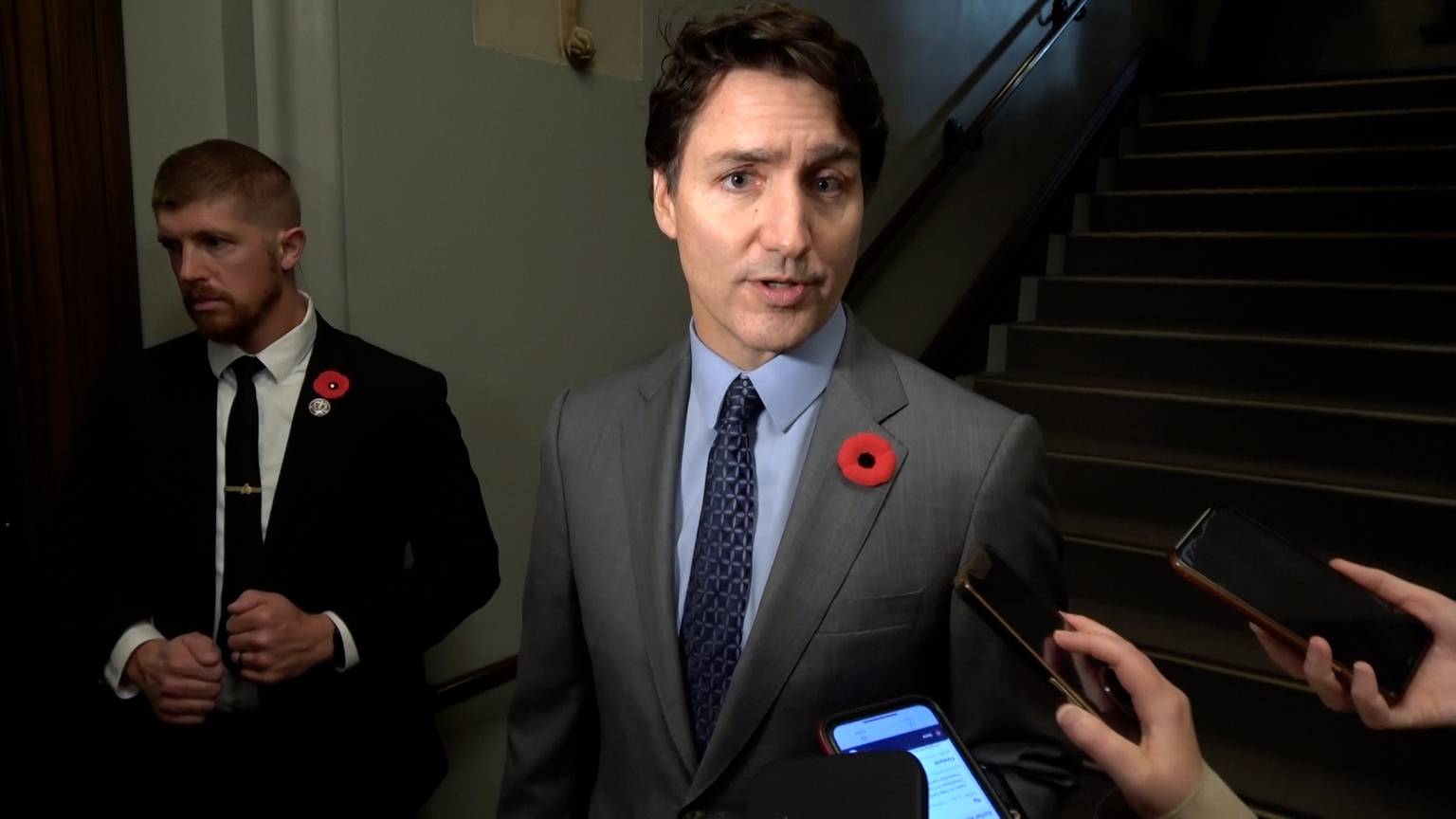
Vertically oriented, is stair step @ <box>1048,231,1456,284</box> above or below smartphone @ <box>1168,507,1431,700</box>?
above

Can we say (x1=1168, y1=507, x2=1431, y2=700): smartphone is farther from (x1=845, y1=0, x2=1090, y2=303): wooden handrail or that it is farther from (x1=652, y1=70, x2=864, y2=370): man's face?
(x1=845, y1=0, x2=1090, y2=303): wooden handrail

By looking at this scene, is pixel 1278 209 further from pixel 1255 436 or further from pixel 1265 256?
pixel 1255 436

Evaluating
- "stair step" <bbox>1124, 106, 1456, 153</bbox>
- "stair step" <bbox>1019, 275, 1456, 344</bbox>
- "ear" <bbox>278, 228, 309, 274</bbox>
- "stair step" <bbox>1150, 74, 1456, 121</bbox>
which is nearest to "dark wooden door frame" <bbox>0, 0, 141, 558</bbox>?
"ear" <bbox>278, 228, 309, 274</bbox>

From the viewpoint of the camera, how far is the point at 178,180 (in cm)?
138

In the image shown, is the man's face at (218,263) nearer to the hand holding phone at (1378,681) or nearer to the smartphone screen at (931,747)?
the smartphone screen at (931,747)

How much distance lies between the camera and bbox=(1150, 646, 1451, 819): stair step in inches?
85.1

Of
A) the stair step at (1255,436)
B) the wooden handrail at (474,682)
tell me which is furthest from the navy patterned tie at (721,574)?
the stair step at (1255,436)

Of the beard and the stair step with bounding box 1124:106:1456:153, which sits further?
the stair step with bounding box 1124:106:1456:153

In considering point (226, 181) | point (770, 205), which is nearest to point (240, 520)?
point (226, 181)

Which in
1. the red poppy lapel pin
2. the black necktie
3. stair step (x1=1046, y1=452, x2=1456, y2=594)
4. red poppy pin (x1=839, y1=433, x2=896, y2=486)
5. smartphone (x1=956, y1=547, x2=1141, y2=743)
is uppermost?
red poppy pin (x1=839, y1=433, x2=896, y2=486)

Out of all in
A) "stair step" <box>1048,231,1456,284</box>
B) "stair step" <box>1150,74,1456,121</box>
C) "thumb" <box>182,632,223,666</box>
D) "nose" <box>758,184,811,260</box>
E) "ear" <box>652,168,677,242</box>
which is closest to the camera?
"nose" <box>758,184,811,260</box>

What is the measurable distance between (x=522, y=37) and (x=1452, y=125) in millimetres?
3915

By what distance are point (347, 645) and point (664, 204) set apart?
2.76 ft

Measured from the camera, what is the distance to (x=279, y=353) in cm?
145
